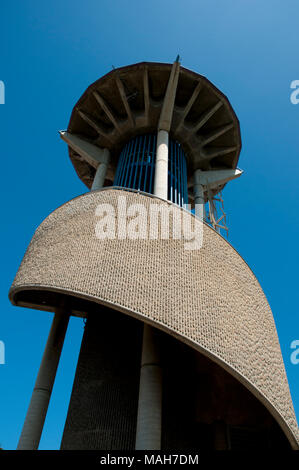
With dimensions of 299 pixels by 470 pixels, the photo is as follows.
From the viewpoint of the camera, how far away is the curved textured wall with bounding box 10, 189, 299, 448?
673cm

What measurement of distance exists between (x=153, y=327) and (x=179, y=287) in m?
1.97

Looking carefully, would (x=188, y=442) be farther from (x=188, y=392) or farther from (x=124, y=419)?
(x=124, y=419)

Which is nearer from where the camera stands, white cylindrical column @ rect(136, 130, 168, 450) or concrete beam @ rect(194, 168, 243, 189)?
white cylindrical column @ rect(136, 130, 168, 450)

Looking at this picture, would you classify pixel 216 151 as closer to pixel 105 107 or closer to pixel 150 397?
pixel 105 107

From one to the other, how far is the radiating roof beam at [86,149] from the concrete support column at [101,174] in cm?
5

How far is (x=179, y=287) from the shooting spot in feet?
24.0

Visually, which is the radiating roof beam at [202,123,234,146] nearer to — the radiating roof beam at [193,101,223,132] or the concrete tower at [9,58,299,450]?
the radiating roof beam at [193,101,223,132]

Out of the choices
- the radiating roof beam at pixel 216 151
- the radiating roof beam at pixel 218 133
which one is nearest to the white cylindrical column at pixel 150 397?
the radiating roof beam at pixel 218 133

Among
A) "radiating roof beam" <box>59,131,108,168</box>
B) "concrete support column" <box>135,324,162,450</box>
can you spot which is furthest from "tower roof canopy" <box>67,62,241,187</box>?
"concrete support column" <box>135,324,162,450</box>

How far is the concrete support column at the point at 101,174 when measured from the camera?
14.7 metres

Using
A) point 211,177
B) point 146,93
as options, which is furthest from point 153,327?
point 146,93

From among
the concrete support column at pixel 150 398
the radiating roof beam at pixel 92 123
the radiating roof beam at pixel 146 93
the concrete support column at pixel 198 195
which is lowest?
the concrete support column at pixel 150 398

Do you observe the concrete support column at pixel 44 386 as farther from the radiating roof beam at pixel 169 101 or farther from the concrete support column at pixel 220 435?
the radiating roof beam at pixel 169 101

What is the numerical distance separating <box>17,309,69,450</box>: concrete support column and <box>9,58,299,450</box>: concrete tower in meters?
0.03
